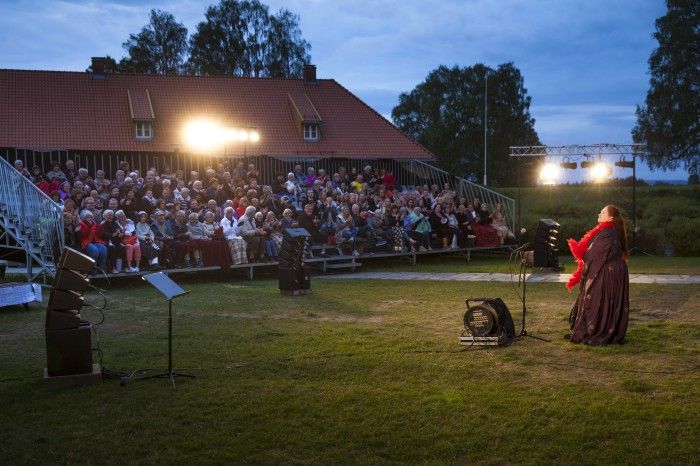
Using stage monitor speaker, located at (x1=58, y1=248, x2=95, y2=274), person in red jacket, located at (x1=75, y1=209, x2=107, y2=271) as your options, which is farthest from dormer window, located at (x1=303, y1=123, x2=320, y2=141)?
stage monitor speaker, located at (x1=58, y1=248, x2=95, y2=274)

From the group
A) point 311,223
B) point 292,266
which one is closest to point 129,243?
point 292,266

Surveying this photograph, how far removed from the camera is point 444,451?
17.3 feet

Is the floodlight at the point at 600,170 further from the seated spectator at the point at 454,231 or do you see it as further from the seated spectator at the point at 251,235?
the seated spectator at the point at 251,235

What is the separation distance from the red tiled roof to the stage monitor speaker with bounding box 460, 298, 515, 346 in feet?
61.4

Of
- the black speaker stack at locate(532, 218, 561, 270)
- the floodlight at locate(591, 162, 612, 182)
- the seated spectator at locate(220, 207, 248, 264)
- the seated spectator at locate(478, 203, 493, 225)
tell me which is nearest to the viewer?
the seated spectator at locate(220, 207, 248, 264)

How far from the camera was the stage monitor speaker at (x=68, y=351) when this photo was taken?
7164mm

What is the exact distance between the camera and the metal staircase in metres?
14.2

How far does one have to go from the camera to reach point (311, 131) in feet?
92.4

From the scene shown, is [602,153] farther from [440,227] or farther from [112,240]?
[112,240]

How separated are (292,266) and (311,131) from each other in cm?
1527

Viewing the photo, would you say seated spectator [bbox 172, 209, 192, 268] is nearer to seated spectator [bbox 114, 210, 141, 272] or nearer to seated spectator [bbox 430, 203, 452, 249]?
seated spectator [bbox 114, 210, 141, 272]

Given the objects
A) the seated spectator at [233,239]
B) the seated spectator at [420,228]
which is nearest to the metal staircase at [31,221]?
the seated spectator at [233,239]

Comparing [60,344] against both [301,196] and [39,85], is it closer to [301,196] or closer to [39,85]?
[301,196]

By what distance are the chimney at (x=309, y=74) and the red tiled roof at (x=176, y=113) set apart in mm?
210
